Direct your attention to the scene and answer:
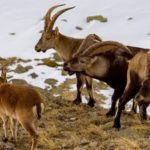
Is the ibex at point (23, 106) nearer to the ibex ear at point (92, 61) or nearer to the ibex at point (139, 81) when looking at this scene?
the ibex at point (139, 81)

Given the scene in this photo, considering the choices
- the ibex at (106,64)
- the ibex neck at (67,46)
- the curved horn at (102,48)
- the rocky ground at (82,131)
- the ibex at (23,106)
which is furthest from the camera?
the ibex neck at (67,46)

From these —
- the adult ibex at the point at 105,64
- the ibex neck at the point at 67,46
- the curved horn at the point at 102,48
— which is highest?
the curved horn at the point at 102,48

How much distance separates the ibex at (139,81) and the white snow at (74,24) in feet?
46.9

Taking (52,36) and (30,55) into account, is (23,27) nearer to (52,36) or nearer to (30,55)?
(30,55)

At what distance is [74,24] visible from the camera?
33.2 m

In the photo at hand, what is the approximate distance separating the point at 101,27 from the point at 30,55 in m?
6.37

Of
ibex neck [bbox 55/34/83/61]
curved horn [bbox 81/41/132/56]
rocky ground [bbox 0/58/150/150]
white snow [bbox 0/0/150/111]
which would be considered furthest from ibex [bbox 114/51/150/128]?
white snow [bbox 0/0/150/111]

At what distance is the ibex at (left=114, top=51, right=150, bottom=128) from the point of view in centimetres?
1023

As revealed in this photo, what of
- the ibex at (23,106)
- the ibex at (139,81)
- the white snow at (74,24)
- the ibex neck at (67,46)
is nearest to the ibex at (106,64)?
the ibex at (139,81)

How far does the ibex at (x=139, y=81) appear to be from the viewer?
10.2 m

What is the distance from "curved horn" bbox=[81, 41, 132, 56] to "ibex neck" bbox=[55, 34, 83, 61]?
291 centimetres

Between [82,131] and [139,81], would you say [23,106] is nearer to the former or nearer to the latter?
[82,131]

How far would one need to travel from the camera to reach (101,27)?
32781mm

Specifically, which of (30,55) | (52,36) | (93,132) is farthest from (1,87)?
(30,55)
